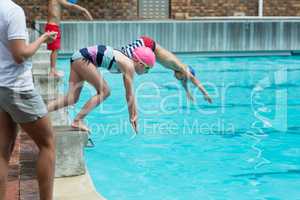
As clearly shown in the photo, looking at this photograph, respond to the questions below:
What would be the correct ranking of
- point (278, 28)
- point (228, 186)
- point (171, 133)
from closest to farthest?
point (228, 186), point (171, 133), point (278, 28)

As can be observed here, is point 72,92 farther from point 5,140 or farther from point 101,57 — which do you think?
point 5,140

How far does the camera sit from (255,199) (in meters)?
6.45

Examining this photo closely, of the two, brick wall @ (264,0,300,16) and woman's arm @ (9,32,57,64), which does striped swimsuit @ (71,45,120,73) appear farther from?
brick wall @ (264,0,300,16)

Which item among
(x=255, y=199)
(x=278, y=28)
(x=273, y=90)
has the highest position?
(x=278, y=28)

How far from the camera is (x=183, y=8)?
2219 cm

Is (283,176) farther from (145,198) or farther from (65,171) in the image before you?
(65,171)

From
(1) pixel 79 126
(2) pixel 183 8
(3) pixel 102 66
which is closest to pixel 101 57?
(3) pixel 102 66

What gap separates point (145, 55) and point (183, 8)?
1632 centimetres

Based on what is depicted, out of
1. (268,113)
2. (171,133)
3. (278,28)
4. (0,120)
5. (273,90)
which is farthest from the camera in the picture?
(278,28)

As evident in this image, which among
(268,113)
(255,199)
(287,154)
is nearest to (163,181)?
(255,199)

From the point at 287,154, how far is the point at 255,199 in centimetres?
218

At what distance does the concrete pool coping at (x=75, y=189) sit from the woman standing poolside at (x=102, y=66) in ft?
2.08

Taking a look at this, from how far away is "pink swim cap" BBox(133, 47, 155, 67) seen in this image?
614cm

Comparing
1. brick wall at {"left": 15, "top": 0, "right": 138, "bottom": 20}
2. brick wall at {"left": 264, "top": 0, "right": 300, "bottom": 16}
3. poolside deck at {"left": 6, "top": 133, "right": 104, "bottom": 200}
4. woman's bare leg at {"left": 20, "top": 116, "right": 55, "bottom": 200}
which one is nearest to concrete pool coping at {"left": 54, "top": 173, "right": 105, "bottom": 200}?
poolside deck at {"left": 6, "top": 133, "right": 104, "bottom": 200}
